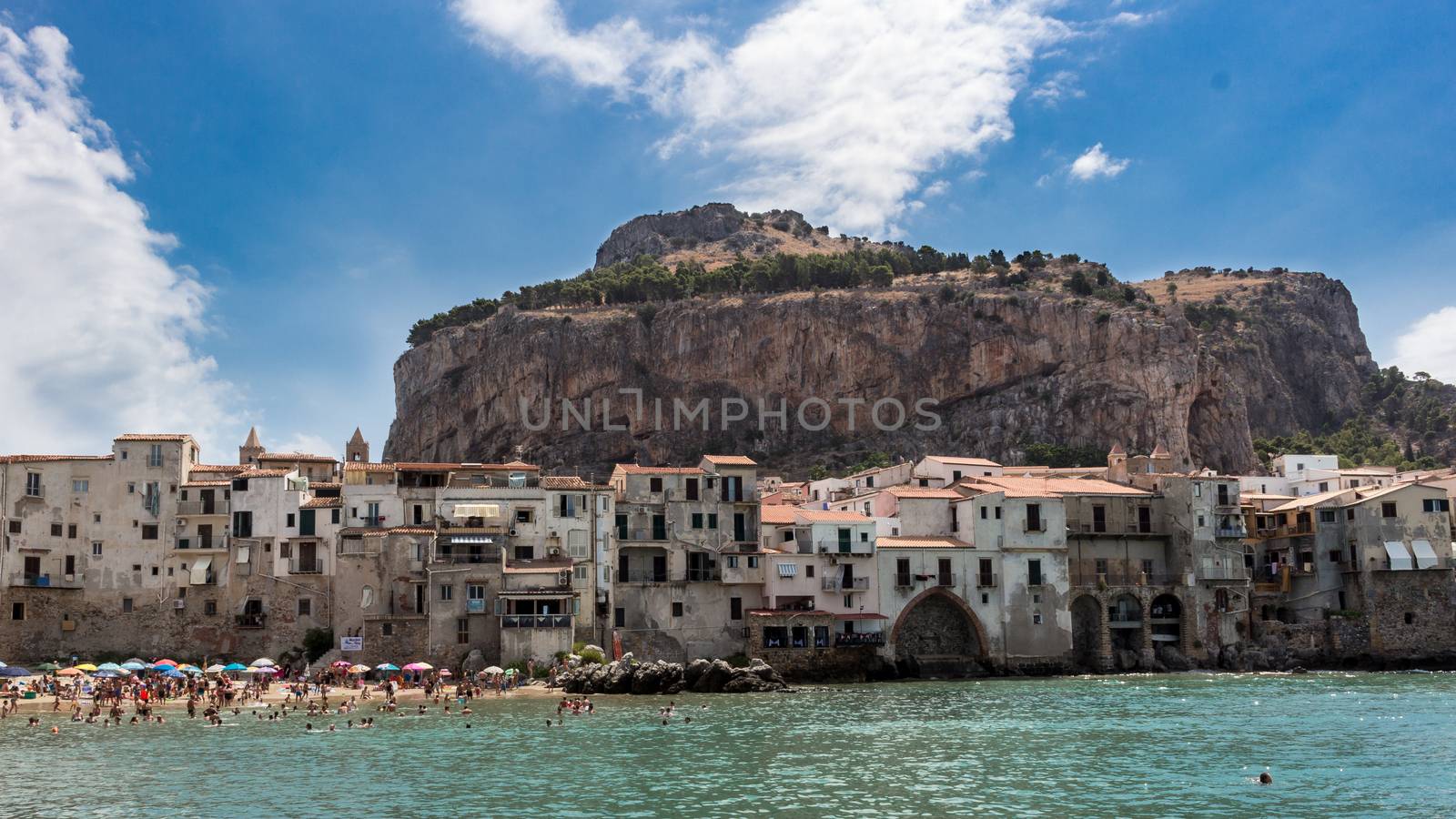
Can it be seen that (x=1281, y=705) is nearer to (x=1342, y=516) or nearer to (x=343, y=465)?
(x=1342, y=516)

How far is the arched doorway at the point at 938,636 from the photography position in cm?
7844

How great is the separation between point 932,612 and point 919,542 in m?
4.17

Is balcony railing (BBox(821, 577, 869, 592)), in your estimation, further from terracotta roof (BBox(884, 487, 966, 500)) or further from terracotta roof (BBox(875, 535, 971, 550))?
terracotta roof (BBox(884, 487, 966, 500))

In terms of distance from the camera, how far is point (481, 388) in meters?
173

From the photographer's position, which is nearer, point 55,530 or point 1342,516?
point 55,530

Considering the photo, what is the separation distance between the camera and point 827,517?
79375 mm

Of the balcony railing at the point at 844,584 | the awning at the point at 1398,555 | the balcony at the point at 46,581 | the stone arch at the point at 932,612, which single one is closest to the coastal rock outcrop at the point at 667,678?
the balcony railing at the point at 844,584

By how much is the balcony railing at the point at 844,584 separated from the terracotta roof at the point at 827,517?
3277 mm

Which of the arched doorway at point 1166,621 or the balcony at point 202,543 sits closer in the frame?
the balcony at point 202,543

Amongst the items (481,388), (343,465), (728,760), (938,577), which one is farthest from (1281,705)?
A: (481,388)

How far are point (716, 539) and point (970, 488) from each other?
16193mm

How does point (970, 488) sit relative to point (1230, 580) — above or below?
above

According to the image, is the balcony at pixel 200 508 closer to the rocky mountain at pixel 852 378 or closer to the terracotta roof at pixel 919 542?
the terracotta roof at pixel 919 542

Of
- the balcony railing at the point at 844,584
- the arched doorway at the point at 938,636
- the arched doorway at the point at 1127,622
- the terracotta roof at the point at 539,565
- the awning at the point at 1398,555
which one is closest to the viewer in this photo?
the terracotta roof at the point at 539,565
